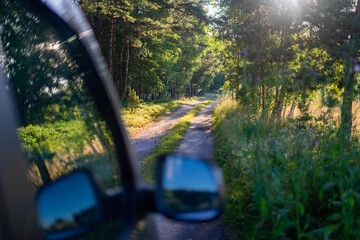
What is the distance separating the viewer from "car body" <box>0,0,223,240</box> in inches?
35.9

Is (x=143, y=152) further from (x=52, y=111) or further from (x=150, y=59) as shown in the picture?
(x=150, y=59)

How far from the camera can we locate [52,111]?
1.56m

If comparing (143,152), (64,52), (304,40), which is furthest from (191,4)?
(64,52)

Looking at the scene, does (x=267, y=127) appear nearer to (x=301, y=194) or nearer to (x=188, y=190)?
(x=301, y=194)

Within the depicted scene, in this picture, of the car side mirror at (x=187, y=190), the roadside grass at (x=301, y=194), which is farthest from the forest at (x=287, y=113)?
the car side mirror at (x=187, y=190)

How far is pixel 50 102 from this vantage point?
154cm

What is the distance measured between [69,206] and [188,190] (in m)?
0.48

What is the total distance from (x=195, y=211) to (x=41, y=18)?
125 cm

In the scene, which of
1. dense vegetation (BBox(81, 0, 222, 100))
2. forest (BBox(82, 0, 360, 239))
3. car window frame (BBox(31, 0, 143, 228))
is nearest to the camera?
car window frame (BBox(31, 0, 143, 228))

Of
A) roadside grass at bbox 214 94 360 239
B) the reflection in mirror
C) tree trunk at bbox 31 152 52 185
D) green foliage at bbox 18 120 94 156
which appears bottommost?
roadside grass at bbox 214 94 360 239

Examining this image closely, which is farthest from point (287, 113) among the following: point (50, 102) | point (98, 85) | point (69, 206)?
point (69, 206)

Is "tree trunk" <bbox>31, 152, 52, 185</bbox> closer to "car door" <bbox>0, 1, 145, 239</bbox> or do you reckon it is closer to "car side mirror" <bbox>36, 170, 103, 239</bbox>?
"car door" <bbox>0, 1, 145, 239</bbox>

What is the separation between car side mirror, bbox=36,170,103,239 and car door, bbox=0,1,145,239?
154mm

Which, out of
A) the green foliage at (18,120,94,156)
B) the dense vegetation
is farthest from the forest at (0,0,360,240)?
the dense vegetation
